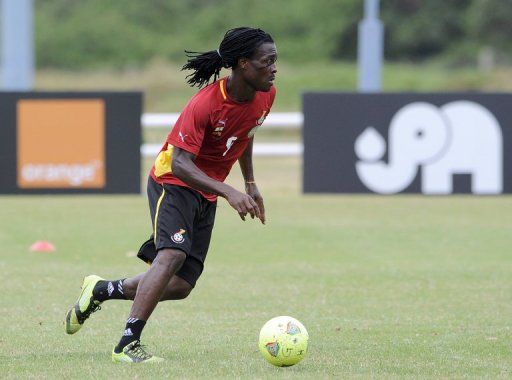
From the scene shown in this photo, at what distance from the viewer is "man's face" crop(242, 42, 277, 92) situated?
24.2 feet

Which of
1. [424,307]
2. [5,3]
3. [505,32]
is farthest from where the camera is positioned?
[505,32]

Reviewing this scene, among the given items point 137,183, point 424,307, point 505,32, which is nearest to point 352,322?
point 424,307

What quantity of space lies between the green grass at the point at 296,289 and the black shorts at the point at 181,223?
61 centimetres

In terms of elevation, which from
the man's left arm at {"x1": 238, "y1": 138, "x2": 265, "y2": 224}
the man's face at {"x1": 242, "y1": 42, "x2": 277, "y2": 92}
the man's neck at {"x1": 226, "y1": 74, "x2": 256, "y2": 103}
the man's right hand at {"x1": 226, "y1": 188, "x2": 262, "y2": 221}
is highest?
the man's face at {"x1": 242, "y1": 42, "x2": 277, "y2": 92}

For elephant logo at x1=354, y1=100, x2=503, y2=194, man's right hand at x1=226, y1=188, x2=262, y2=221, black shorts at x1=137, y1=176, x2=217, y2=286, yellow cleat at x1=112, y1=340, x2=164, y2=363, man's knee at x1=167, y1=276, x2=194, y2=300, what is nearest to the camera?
man's right hand at x1=226, y1=188, x2=262, y2=221

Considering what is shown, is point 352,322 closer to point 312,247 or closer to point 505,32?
point 312,247

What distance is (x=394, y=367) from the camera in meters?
7.26

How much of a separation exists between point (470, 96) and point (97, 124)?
576 cm

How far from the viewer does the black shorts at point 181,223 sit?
7391 millimetres

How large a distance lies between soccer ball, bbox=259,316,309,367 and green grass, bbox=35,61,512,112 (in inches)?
1375

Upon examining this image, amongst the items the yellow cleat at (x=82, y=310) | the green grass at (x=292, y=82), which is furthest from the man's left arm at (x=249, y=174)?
the green grass at (x=292, y=82)

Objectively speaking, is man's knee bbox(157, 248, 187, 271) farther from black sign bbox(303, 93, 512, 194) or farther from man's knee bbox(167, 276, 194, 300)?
black sign bbox(303, 93, 512, 194)

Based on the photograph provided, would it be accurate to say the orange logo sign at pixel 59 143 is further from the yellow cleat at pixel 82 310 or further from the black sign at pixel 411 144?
the yellow cleat at pixel 82 310

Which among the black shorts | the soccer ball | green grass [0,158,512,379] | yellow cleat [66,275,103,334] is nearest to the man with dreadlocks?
the black shorts
